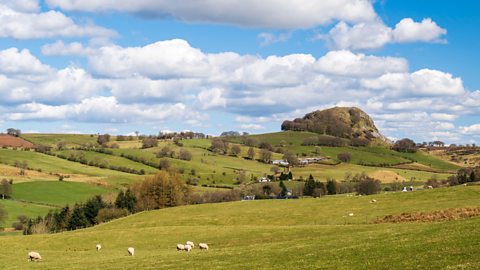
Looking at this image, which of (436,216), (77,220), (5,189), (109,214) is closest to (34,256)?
(436,216)

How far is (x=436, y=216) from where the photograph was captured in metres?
57.6

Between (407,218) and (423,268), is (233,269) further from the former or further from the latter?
(407,218)

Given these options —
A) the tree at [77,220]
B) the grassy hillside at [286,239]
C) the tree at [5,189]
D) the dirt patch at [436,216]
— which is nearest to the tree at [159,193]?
the tree at [77,220]

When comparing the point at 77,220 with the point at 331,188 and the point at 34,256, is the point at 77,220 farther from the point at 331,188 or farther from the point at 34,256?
the point at 34,256

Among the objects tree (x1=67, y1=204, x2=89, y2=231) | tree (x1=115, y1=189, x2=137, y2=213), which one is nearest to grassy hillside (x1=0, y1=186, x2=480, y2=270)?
tree (x1=115, y1=189, x2=137, y2=213)

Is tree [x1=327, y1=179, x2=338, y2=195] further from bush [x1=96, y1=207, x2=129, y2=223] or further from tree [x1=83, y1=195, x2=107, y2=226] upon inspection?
tree [x1=83, y1=195, x2=107, y2=226]

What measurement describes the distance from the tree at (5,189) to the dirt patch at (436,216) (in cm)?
16685

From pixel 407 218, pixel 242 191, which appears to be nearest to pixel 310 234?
pixel 407 218

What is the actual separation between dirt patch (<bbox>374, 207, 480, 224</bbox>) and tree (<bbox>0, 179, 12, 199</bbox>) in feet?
547

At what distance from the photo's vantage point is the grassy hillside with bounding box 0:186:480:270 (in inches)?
1205

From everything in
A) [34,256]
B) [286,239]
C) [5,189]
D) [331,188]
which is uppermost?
[286,239]

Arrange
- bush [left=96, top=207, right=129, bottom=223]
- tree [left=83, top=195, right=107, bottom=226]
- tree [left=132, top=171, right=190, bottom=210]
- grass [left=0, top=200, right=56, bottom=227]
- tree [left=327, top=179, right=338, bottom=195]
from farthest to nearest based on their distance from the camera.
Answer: tree [left=327, top=179, right=338, bottom=195]
grass [left=0, top=200, right=56, bottom=227]
tree [left=83, top=195, right=107, bottom=226]
bush [left=96, top=207, right=129, bottom=223]
tree [left=132, top=171, right=190, bottom=210]

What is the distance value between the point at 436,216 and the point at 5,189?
175 meters

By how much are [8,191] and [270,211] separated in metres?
145
